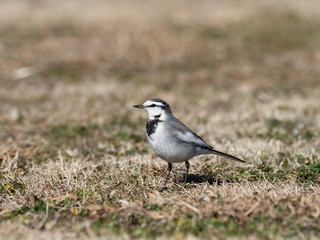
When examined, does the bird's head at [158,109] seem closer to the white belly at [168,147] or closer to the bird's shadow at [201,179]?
the white belly at [168,147]

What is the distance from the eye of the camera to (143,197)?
5793 mm

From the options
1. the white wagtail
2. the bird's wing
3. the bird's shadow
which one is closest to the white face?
the white wagtail

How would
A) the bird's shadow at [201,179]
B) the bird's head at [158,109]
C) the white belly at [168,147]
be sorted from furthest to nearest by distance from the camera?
the bird's shadow at [201,179], the bird's head at [158,109], the white belly at [168,147]

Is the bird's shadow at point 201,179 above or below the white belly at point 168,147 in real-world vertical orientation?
below

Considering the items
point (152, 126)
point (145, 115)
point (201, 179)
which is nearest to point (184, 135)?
point (152, 126)

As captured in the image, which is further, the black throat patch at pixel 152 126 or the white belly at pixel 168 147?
the black throat patch at pixel 152 126

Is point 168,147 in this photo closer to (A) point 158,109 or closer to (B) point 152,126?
(B) point 152,126

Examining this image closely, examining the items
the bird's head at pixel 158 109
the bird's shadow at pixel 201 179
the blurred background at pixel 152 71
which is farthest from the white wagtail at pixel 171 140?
the blurred background at pixel 152 71

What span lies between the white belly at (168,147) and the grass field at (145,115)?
0.46 metres

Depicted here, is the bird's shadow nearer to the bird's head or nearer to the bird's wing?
the bird's wing

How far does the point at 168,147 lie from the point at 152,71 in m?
10.9

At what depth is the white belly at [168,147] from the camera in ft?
19.5

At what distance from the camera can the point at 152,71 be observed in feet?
54.5

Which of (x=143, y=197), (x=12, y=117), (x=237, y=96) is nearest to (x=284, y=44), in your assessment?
→ (x=237, y=96)
